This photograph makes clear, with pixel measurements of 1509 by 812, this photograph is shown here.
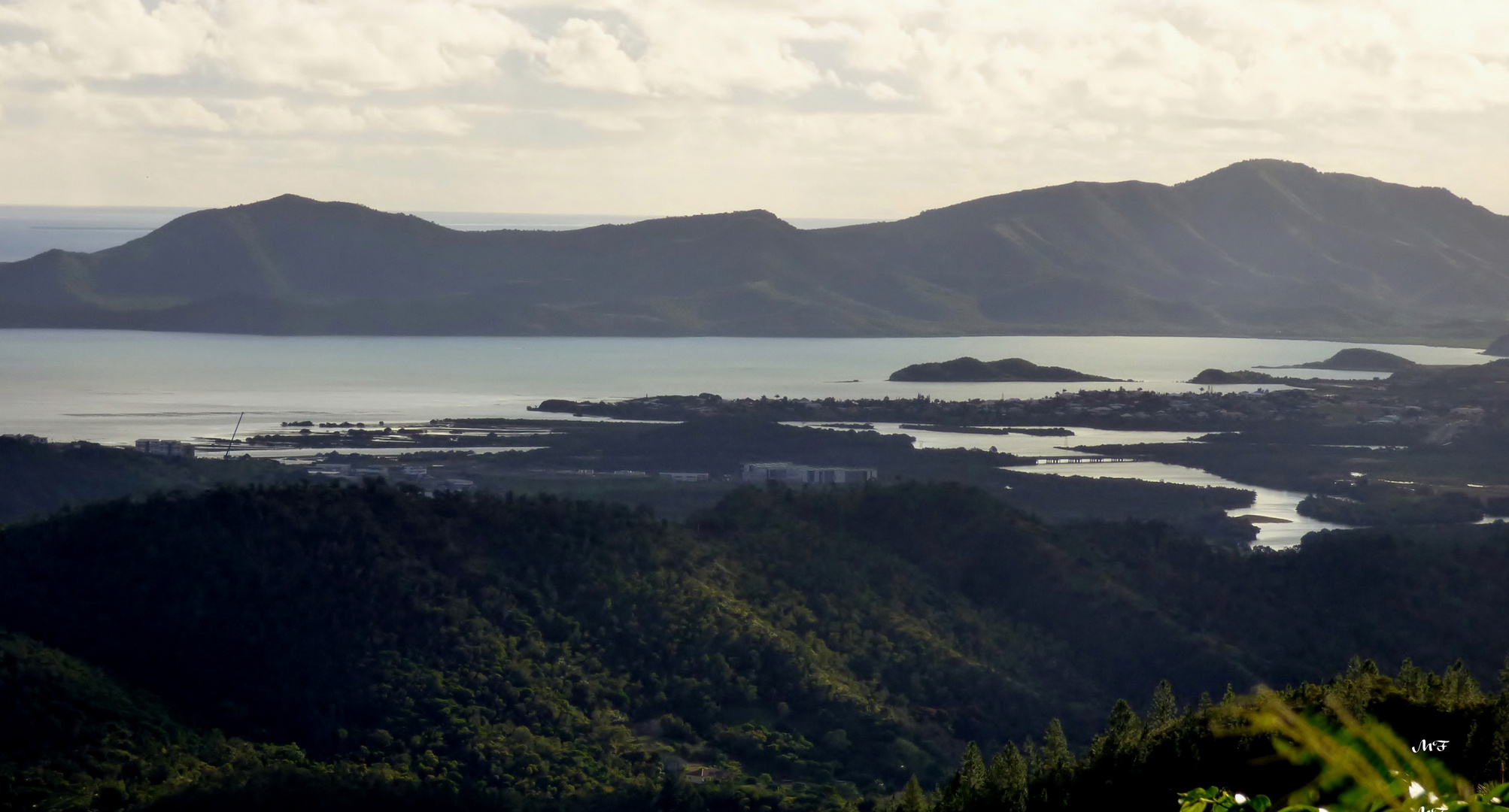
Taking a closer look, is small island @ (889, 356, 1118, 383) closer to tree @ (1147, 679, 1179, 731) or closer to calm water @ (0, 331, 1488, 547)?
calm water @ (0, 331, 1488, 547)

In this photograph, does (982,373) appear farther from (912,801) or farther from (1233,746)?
(1233,746)

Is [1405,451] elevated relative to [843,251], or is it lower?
lower

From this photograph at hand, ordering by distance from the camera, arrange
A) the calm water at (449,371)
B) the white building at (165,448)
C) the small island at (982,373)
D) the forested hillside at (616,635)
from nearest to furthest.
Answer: the forested hillside at (616,635) < the white building at (165,448) < the calm water at (449,371) < the small island at (982,373)

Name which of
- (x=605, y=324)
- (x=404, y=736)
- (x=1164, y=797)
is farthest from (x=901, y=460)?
(x=605, y=324)

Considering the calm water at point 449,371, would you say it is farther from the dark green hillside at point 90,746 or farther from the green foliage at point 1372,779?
the green foliage at point 1372,779

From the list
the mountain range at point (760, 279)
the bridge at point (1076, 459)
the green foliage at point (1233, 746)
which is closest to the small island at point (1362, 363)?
the mountain range at point (760, 279)

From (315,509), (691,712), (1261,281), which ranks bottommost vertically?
(691,712)

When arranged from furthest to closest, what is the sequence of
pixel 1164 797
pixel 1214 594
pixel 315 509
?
pixel 1214 594, pixel 315 509, pixel 1164 797

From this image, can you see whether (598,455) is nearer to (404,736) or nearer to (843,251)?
(404,736)
